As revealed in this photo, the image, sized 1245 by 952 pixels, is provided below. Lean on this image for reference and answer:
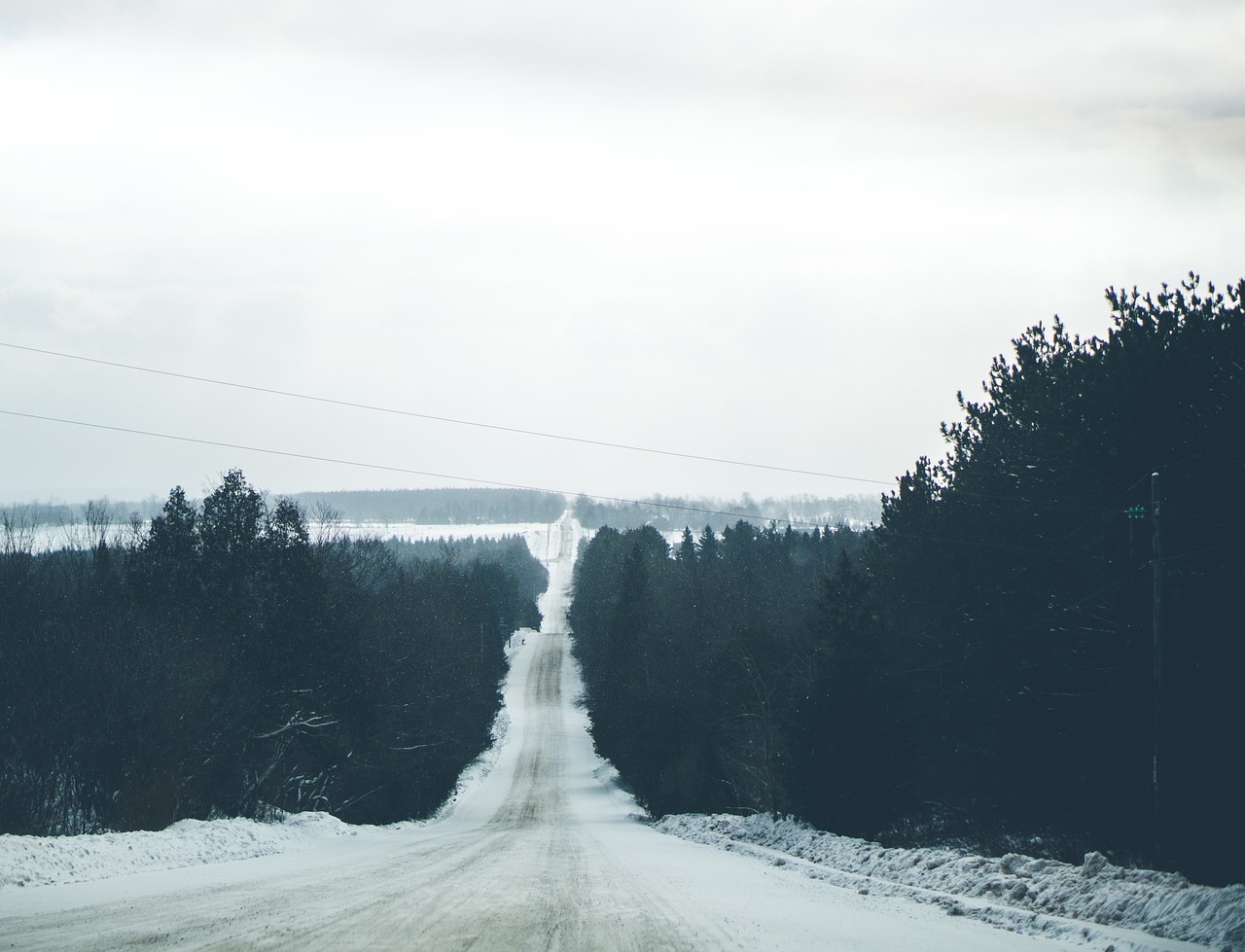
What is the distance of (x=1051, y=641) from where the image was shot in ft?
83.1

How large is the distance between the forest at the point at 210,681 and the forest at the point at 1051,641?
15.2 meters

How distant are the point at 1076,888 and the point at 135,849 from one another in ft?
49.2

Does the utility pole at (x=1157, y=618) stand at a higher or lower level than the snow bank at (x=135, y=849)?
higher

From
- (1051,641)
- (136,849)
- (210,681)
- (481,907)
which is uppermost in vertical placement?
(1051,641)

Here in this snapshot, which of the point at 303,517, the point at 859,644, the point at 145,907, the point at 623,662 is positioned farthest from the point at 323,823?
the point at 623,662

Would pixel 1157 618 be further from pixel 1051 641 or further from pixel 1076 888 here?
pixel 1076 888

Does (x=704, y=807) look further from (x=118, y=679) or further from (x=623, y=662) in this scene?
(x=118, y=679)

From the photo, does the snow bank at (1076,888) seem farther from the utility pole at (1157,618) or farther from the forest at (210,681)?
the forest at (210,681)

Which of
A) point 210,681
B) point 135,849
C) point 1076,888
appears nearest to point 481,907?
point 1076,888

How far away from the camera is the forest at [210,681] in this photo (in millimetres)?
25266

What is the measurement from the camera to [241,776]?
3066cm

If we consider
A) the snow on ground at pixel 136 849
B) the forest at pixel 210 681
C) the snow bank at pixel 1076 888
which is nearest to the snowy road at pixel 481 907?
the snow on ground at pixel 136 849

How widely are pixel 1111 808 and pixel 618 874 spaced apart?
14.0 metres

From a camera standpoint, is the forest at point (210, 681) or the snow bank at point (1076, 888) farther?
the forest at point (210, 681)
